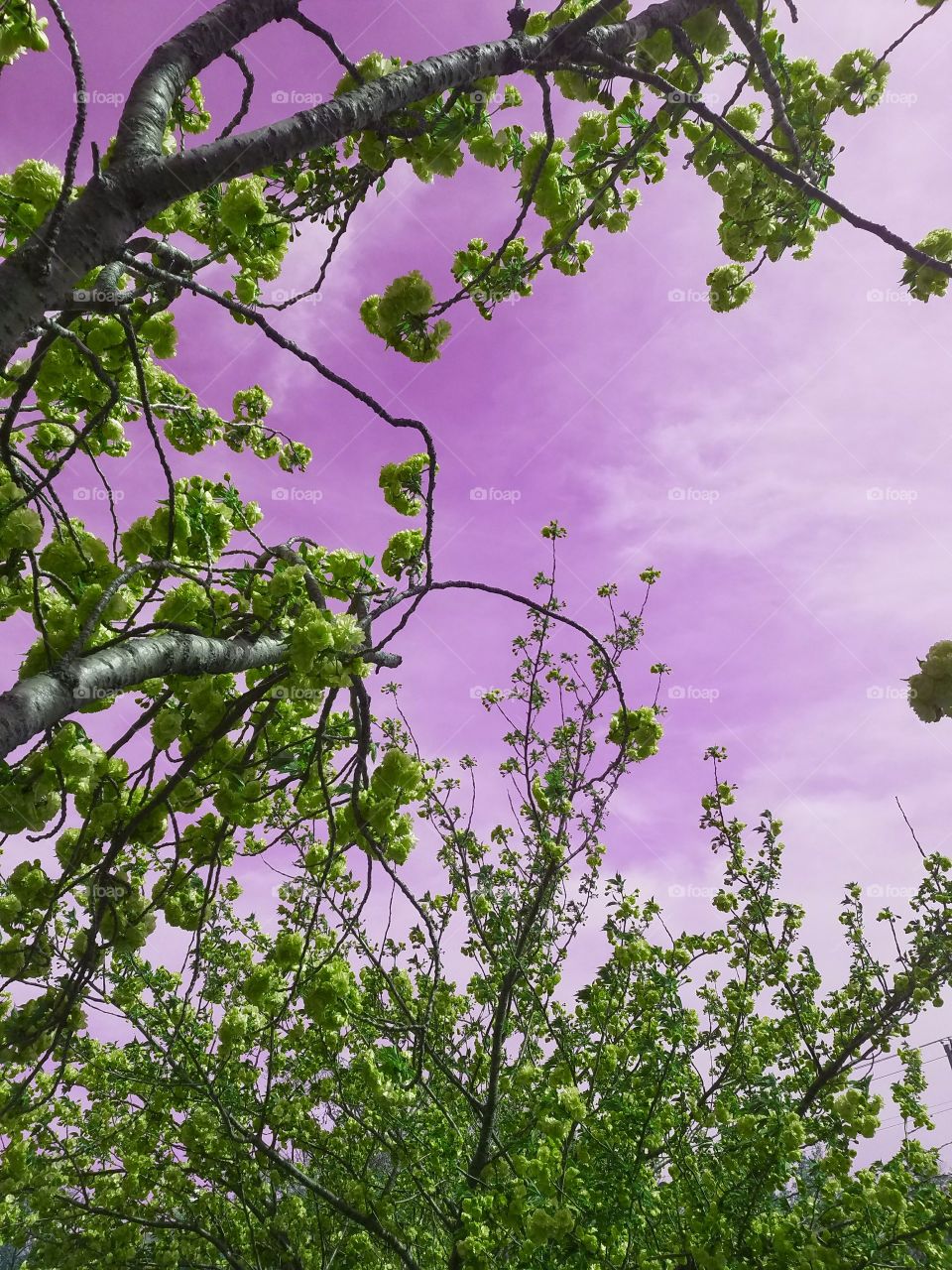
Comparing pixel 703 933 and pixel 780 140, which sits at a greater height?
pixel 780 140

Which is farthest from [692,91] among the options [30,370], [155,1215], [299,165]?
[155,1215]

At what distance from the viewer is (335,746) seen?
3.03 metres

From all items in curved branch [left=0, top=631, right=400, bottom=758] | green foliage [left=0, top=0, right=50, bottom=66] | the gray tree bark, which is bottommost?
curved branch [left=0, top=631, right=400, bottom=758]

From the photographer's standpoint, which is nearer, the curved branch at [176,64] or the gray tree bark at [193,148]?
the gray tree bark at [193,148]

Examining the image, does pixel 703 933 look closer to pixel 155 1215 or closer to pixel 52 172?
pixel 155 1215

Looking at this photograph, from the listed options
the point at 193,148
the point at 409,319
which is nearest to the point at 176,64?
the point at 193,148

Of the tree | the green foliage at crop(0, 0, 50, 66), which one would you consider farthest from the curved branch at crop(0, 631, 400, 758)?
the green foliage at crop(0, 0, 50, 66)

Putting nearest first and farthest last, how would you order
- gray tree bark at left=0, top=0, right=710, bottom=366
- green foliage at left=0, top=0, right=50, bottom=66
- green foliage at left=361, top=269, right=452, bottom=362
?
gray tree bark at left=0, top=0, right=710, bottom=366 → green foliage at left=361, top=269, right=452, bottom=362 → green foliage at left=0, top=0, right=50, bottom=66

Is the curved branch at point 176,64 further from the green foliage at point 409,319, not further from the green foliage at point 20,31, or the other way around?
the green foliage at point 20,31

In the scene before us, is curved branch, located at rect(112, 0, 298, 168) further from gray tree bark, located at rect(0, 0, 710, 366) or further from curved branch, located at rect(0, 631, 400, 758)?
curved branch, located at rect(0, 631, 400, 758)

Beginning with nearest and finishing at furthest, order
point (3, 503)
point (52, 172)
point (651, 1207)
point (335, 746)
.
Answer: point (3, 503), point (52, 172), point (335, 746), point (651, 1207)

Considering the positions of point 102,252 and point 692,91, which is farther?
point 692,91

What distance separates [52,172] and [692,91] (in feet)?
8.87

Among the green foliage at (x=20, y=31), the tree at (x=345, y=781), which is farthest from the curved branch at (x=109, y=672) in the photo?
the green foliage at (x=20, y=31)
